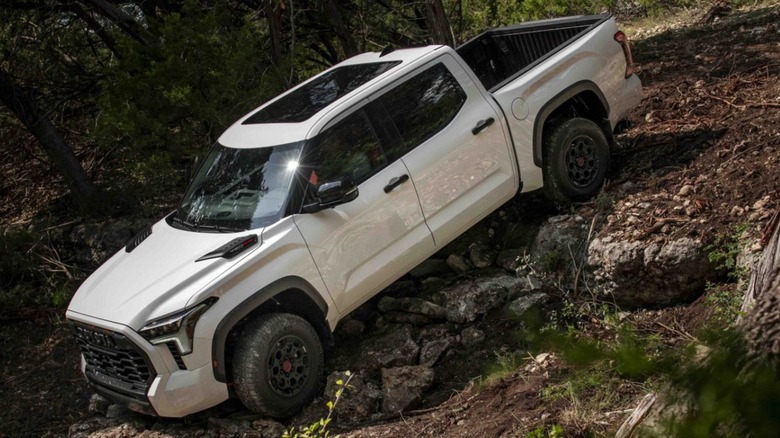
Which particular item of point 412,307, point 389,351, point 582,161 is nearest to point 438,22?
point 582,161

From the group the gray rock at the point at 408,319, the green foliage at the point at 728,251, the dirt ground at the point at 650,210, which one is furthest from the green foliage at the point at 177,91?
the green foliage at the point at 728,251

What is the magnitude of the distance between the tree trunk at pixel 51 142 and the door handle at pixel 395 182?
18.1ft

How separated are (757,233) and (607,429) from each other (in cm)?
211

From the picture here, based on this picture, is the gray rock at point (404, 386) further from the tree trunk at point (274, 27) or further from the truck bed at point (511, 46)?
the tree trunk at point (274, 27)

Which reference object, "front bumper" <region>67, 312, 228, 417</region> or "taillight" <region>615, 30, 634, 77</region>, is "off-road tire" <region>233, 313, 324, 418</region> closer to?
"front bumper" <region>67, 312, 228, 417</region>

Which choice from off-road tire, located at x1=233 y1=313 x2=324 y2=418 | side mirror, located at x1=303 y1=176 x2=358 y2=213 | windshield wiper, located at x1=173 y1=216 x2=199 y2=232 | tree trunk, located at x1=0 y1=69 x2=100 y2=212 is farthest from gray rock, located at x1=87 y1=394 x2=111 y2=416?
tree trunk, located at x1=0 y1=69 x2=100 y2=212

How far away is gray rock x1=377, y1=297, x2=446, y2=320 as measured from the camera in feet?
21.6

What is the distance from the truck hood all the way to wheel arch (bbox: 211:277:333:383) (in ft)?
0.94

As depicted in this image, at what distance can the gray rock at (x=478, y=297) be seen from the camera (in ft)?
21.3

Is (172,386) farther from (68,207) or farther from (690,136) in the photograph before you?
(68,207)

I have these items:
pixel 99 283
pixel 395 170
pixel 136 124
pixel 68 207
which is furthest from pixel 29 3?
pixel 395 170

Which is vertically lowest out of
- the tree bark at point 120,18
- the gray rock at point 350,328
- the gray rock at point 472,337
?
the gray rock at point 472,337

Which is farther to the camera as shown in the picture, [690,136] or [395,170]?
[690,136]

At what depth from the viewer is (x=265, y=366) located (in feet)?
18.4
